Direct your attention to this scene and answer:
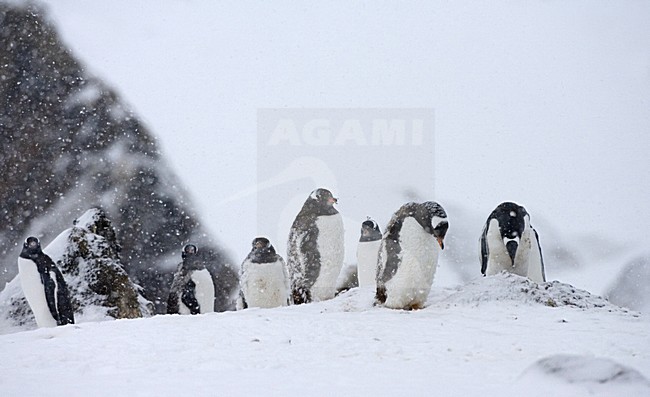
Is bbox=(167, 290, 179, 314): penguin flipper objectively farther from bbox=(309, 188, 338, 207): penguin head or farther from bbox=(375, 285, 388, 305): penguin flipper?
bbox=(375, 285, 388, 305): penguin flipper

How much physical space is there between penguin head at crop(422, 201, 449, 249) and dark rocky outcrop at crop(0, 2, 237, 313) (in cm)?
644

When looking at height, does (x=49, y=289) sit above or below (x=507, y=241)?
below

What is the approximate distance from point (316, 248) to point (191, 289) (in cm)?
141

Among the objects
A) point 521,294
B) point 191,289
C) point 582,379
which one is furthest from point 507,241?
point 582,379

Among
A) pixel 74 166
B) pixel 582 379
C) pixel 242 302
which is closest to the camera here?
pixel 582 379

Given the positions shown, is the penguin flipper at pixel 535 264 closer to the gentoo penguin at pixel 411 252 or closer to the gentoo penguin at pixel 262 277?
the gentoo penguin at pixel 411 252

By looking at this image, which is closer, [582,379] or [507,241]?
[582,379]

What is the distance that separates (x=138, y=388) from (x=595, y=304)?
3137 mm

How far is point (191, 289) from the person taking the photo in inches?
232

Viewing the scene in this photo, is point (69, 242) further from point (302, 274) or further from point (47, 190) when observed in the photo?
point (47, 190)

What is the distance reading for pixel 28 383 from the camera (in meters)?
2.08

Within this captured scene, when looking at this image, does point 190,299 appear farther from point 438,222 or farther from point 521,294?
point 521,294

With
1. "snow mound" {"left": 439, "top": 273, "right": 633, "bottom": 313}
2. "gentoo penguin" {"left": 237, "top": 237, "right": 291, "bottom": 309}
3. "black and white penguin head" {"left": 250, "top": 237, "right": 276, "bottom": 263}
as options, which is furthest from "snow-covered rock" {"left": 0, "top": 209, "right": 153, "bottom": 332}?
"snow mound" {"left": 439, "top": 273, "right": 633, "bottom": 313}

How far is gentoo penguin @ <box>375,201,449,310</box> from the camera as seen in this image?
13.0 feet
